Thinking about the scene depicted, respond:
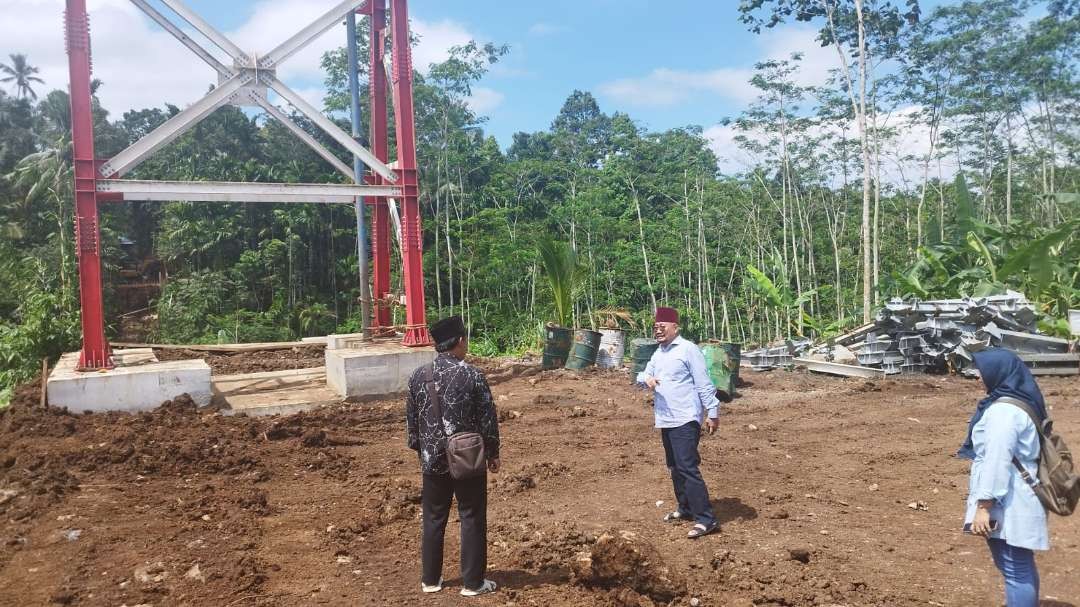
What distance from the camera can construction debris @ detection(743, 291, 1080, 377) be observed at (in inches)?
514

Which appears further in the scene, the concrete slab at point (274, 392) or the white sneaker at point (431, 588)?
the concrete slab at point (274, 392)

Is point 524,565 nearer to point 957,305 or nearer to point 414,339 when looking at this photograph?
point 414,339

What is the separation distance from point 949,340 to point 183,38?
1334cm

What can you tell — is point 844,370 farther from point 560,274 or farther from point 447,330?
point 447,330

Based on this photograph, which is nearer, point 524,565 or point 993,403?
point 993,403

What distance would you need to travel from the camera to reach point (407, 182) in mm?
12320

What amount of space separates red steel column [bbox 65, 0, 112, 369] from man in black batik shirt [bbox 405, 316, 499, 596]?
7656mm

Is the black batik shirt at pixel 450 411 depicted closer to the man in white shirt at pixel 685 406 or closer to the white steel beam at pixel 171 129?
the man in white shirt at pixel 685 406

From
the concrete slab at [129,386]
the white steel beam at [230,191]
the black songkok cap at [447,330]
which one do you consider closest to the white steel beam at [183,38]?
the white steel beam at [230,191]

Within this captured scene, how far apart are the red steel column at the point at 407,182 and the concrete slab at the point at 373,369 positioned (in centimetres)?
35

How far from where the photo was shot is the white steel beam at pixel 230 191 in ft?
35.0

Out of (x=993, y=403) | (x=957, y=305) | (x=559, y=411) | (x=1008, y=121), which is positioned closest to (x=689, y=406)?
(x=993, y=403)

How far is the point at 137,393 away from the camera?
33.6ft

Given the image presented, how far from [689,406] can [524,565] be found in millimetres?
1589
